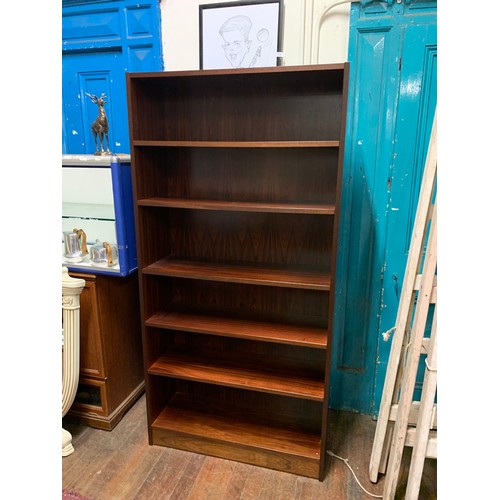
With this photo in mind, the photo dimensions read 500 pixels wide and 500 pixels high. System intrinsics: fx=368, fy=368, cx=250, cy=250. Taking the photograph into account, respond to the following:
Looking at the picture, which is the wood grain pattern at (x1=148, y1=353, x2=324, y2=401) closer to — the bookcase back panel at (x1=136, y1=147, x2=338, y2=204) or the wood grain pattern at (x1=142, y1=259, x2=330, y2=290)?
the wood grain pattern at (x1=142, y1=259, x2=330, y2=290)

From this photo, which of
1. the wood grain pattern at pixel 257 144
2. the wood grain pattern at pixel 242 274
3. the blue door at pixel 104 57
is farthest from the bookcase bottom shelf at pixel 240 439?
the blue door at pixel 104 57

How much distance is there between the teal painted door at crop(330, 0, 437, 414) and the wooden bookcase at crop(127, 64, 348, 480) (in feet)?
0.75

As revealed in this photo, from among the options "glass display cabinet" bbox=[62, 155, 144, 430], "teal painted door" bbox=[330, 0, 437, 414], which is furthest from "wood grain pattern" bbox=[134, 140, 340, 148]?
"teal painted door" bbox=[330, 0, 437, 414]

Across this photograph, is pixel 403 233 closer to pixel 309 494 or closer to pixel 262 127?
pixel 262 127

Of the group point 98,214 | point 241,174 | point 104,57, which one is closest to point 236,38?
point 241,174

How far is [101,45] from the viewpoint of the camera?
2.07 meters

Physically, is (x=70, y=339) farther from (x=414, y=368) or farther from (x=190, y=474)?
(x=414, y=368)

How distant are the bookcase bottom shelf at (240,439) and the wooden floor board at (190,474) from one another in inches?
1.5

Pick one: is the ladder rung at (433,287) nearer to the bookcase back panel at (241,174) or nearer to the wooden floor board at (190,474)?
the bookcase back panel at (241,174)

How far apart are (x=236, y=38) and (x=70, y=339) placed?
1.71 metres

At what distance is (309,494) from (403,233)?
4.37 ft

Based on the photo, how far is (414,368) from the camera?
146 cm

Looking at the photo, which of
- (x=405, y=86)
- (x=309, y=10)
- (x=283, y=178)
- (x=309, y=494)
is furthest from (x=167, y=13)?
(x=309, y=494)
